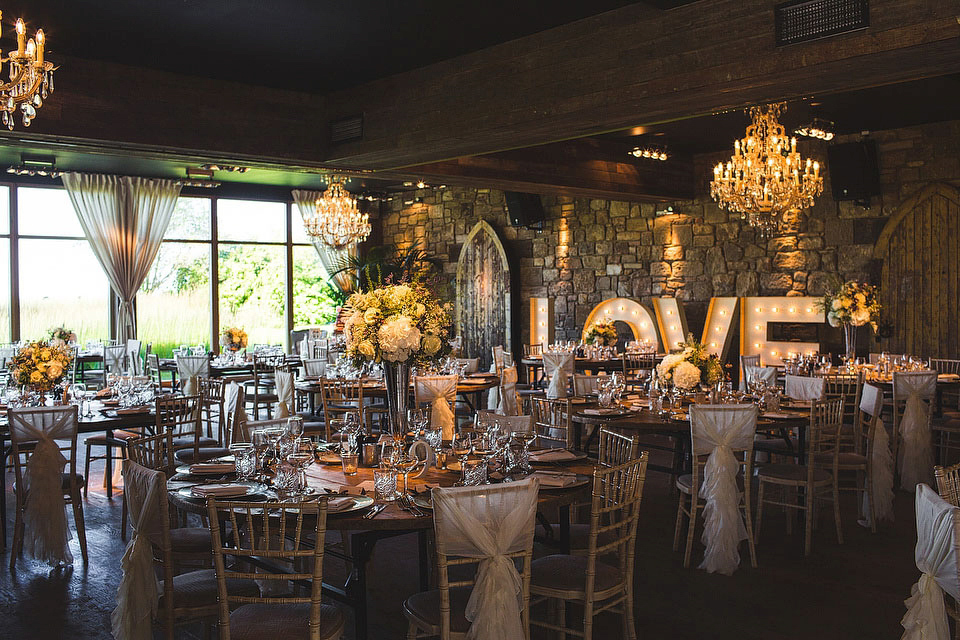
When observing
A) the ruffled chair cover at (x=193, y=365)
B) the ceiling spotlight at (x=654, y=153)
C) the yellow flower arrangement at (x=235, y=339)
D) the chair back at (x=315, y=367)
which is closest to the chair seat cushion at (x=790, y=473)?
the ceiling spotlight at (x=654, y=153)

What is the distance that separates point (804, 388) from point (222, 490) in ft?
16.9

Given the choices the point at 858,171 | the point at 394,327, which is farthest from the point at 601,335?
the point at 394,327

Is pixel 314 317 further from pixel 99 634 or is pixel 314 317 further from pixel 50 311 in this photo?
pixel 99 634

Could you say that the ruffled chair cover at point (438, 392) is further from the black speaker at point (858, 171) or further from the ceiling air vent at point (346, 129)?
the black speaker at point (858, 171)

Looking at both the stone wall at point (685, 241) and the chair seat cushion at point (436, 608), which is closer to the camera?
the chair seat cushion at point (436, 608)

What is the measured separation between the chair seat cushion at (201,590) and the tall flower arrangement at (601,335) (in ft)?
28.1

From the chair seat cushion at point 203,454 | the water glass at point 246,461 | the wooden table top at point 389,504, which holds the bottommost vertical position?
the chair seat cushion at point 203,454

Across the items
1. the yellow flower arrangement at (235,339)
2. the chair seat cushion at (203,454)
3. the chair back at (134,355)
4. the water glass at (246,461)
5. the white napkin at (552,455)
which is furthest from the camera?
the chair back at (134,355)

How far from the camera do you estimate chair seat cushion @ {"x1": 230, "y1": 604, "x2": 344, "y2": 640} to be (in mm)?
3119

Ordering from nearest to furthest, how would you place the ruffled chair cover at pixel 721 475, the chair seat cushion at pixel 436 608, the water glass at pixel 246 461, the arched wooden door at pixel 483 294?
the chair seat cushion at pixel 436 608 < the water glass at pixel 246 461 < the ruffled chair cover at pixel 721 475 < the arched wooden door at pixel 483 294

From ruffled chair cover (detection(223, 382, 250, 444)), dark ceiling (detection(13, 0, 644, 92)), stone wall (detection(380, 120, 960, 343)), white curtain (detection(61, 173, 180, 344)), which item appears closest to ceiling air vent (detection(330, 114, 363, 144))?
dark ceiling (detection(13, 0, 644, 92))

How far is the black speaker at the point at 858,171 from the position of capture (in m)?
10.1

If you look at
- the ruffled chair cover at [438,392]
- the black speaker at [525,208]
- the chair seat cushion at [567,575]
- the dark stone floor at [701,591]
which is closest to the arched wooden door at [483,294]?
the black speaker at [525,208]

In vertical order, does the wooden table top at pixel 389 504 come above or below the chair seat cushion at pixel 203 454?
above
